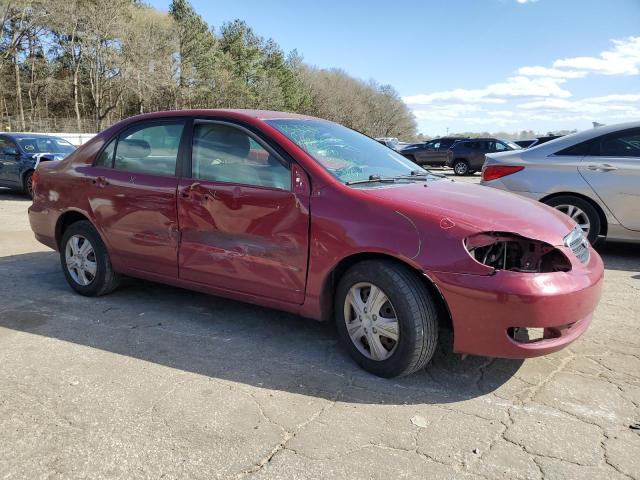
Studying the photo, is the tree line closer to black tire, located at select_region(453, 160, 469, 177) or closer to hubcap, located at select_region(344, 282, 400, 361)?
black tire, located at select_region(453, 160, 469, 177)

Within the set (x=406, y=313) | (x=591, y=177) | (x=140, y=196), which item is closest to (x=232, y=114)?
(x=140, y=196)

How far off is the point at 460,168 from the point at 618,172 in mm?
18157

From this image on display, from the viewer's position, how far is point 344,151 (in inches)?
153

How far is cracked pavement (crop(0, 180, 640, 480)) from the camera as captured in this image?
2.40 metres

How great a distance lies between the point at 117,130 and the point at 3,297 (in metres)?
1.84

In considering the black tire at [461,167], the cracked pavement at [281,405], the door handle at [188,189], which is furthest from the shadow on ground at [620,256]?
the black tire at [461,167]

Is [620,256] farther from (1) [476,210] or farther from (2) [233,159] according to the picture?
Result: (2) [233,159]

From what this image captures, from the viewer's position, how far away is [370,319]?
318 centimetres

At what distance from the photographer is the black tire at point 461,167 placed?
77.1 feet

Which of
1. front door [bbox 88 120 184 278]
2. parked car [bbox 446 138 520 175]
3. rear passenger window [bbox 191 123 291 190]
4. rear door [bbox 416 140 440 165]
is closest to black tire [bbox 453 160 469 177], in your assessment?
parked car [bbox 446 138 520 175]

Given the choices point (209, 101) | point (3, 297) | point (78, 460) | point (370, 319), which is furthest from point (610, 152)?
point (209, 101)

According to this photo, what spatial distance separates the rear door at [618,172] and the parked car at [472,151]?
675 inches

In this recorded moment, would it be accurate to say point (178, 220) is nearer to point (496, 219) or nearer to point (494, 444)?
point (496, 219)

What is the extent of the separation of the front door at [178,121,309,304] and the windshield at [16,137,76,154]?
10111mm
